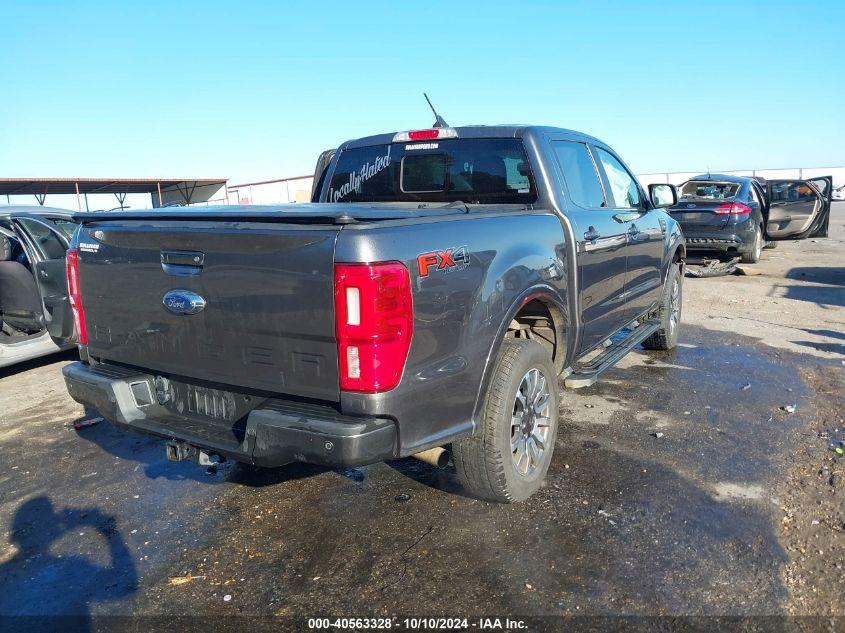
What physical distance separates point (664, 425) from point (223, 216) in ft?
11.2

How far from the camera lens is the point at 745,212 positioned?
473 inches

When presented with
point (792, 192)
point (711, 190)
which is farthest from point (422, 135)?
point (792, 192)

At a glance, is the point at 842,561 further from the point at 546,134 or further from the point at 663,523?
the point at 546,134

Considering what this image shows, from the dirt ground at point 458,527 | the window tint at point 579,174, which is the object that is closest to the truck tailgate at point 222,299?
the dirt ground at point 458,527

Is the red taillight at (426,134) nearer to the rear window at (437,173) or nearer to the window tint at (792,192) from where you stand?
the rear window at (437,173)

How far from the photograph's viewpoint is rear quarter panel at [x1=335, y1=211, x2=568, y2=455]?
255cm

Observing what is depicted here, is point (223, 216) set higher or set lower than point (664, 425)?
higher

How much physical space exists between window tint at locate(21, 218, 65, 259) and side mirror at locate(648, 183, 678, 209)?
5894 millimetres

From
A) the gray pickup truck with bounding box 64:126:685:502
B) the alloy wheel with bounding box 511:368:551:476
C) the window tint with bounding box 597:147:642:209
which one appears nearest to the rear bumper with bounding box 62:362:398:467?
the gray pickup truck with bounding box 64:126:685:502

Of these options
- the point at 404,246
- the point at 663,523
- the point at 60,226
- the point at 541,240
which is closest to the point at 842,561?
the point at 663,523

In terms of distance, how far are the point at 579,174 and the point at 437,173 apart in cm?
101

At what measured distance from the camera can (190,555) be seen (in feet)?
10.4

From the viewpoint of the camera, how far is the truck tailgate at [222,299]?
2572 millimetres

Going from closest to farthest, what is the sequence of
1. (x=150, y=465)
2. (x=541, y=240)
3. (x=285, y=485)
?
(x=541, y=240) < (x=285, y=485) < (x=150, y=465)
